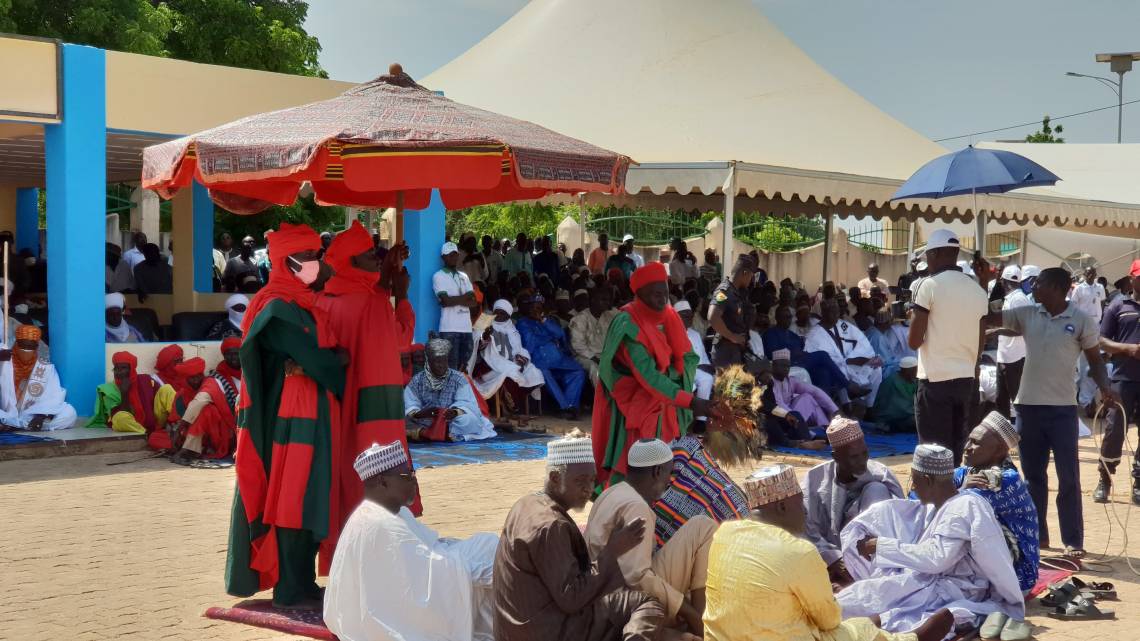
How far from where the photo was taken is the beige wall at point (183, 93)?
11.7 meters

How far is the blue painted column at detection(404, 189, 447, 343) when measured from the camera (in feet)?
41.5

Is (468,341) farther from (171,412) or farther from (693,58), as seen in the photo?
(693,58)

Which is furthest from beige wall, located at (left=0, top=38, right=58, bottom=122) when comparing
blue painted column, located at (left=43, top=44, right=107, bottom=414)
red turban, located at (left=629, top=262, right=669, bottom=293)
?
red turban, located at (left=629, top=262, right=669, bottom=293)

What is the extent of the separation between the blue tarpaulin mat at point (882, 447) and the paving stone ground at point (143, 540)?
421 millimetres

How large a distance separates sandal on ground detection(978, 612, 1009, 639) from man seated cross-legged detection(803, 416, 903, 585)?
0.82 meters

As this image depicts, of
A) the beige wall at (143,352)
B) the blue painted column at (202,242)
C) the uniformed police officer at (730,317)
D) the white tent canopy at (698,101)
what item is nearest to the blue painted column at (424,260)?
the white tent canopy at (698,101)

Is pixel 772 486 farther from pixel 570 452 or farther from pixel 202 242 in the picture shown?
pixel 202 242

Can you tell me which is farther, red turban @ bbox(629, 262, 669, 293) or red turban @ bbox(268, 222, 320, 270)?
red turban @ bbox(629, 262, 669, 293)

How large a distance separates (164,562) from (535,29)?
11.4m

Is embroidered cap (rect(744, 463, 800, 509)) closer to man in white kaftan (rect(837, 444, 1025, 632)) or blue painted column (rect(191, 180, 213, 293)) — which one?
man in white kaftan (rect(837, 444, 1025, 632))

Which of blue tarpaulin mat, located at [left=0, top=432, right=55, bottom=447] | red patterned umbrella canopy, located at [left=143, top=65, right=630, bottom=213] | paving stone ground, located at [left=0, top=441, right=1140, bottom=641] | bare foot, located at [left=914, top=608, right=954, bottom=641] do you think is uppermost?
red patterned umbrella canopy, located at [left=143, top=65, right=630, bottom=213]

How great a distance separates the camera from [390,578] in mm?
4648

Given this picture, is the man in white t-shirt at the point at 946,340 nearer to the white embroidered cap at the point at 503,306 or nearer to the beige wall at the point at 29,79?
the white embroidered cap at the point at 503,306

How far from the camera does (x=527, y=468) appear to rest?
10.1m
